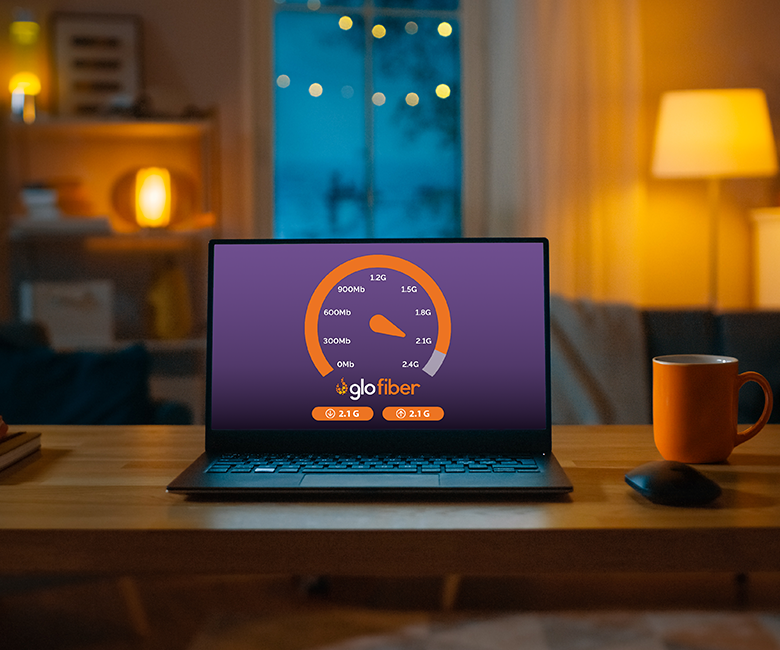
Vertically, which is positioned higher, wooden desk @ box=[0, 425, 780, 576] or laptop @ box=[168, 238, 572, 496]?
laptop @ box=[168, 238, 572, 496]

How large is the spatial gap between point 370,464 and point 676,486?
30 centimetres

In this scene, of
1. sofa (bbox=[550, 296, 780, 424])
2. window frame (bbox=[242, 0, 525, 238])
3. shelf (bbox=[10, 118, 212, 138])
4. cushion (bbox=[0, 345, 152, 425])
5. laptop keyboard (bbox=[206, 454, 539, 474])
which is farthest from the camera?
window frame (bbox=[242, 0, 525, 238])

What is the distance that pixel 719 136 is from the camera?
272 centimetres

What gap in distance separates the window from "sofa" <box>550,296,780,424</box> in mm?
979

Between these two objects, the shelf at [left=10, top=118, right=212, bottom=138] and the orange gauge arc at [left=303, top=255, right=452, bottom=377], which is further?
the shelf at [left=10, top=118, right=212, bottom=138]

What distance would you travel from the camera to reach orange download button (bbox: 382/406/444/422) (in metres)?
0.84

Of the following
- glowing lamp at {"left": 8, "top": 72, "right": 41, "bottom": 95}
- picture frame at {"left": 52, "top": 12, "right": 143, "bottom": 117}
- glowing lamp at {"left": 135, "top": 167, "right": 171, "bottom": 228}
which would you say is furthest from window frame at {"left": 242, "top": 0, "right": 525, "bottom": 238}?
glowing lamp at {"left": 8, "top": 72, "right": 41, "bottom": 95}

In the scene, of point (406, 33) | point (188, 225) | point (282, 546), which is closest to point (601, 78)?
point (406, 33)

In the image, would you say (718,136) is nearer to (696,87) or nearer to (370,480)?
(696,87)

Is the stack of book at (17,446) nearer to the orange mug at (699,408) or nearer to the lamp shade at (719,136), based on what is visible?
the orange mug at (699,408)

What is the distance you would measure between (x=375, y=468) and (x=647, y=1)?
10.6 ft

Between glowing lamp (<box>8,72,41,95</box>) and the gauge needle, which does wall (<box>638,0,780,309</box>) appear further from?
the gauge needle

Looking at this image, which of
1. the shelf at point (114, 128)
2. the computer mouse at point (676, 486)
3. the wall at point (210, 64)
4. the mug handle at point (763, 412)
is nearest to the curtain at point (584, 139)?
the wall at point (210, 64)

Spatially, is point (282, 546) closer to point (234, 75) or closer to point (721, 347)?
point (721, 347)
